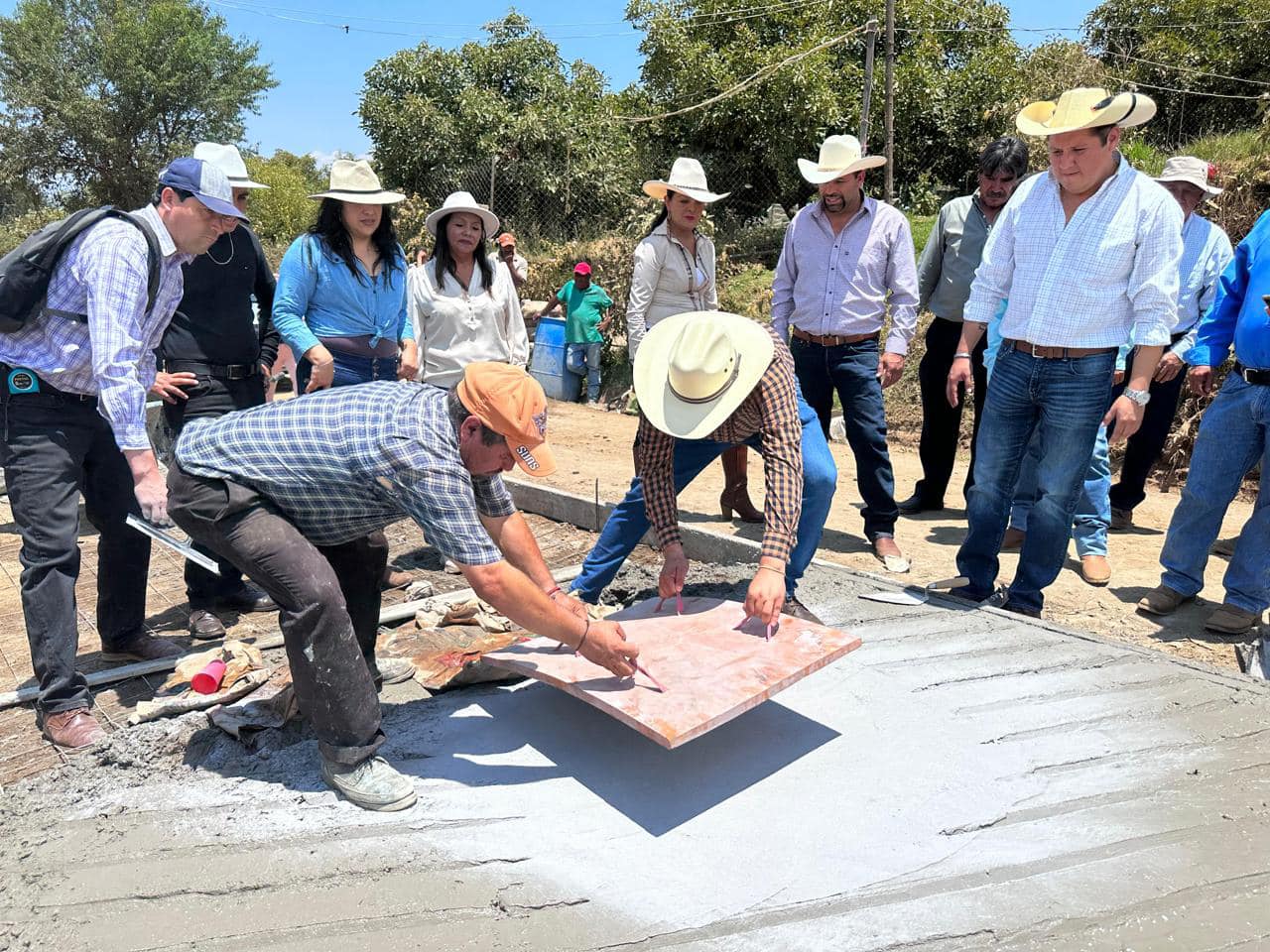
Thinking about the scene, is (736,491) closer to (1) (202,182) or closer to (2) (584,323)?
(1) (202,182)

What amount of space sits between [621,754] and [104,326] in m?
2.04

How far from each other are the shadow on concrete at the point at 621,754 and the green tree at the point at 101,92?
86.7 feet

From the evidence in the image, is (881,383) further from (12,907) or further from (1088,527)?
(12,907)

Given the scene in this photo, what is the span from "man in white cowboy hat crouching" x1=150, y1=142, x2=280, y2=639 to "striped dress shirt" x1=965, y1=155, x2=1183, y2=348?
3114mm

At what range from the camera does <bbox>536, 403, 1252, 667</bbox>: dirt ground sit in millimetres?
4070

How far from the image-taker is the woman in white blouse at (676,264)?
16.3 feet

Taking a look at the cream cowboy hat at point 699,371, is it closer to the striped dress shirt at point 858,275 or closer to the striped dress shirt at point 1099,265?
the striped dress shirt at point 1099,265

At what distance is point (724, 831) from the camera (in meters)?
2.52

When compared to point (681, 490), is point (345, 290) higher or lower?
higher

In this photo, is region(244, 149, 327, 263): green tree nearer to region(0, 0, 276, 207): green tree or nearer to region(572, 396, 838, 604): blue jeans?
region(0, 0, 276, 207): green tree

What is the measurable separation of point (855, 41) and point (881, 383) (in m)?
13.8

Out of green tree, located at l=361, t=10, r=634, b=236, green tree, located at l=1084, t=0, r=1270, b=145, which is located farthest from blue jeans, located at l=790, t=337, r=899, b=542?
green tree, located at l=1084, t=0, r=1270, b=145

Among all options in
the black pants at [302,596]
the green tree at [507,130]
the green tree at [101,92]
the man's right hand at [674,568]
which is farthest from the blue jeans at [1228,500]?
the green tree at [101,92]

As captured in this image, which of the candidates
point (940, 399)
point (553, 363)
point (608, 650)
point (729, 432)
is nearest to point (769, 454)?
point (729, 432)
